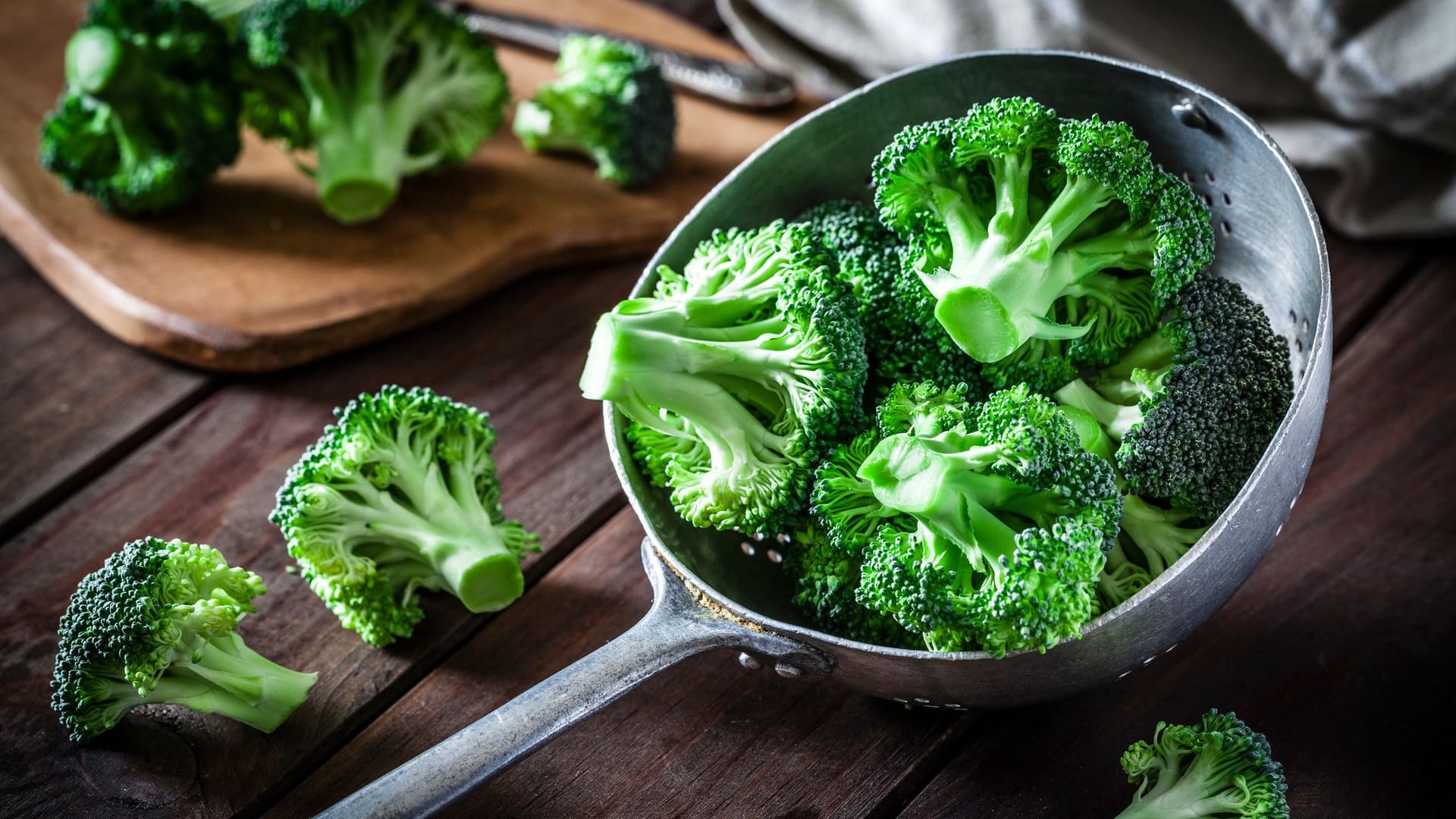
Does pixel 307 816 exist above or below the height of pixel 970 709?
below

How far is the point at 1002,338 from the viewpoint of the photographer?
1328 millimetres

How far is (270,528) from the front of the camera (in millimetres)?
Answer: 1763

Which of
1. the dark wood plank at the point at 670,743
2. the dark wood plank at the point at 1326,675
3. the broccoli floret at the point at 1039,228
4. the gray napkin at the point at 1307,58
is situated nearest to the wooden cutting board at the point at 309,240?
the gray napkin at the point at 1307,58

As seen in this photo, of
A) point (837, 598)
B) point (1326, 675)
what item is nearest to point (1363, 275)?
point (1326, 675)

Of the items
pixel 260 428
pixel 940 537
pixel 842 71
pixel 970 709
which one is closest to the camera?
pixel 940 537

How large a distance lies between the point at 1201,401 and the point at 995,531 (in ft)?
0.92

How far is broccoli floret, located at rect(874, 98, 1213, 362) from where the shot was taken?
1.34 m

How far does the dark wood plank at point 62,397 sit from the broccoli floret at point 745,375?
92 cm

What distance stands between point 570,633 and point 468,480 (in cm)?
23

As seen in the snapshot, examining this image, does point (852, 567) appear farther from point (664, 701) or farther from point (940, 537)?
point (664, 701)

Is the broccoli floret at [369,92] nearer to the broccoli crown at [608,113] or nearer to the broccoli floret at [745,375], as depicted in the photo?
the broccoli crown at [608,113]

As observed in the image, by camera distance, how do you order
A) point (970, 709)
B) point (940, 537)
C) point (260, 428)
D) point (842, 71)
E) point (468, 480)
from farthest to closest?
point (842, 71) → point (260, 428) → point (468, 480) → point (970, 709) → point (940, 537)

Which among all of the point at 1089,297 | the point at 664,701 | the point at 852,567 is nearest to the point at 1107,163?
the point at 1089,297

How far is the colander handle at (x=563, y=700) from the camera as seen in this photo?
119 cm
